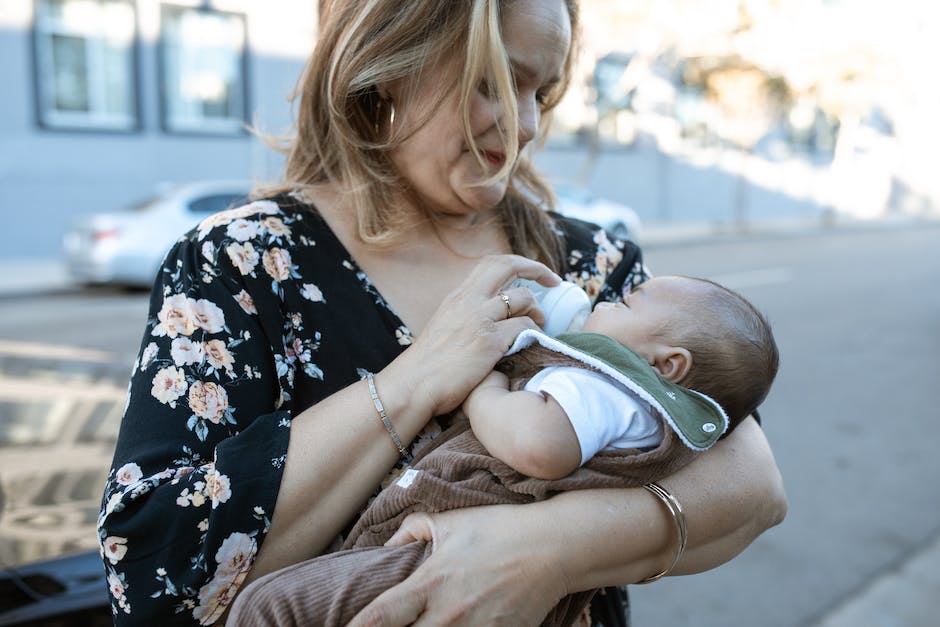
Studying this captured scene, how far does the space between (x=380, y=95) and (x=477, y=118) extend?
0.22 metres

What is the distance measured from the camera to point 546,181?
2.17m

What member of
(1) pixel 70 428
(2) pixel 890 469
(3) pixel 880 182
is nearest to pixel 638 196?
(3) pixel 880 182

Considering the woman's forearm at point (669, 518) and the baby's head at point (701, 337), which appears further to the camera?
the baby's head at point (701, 337)

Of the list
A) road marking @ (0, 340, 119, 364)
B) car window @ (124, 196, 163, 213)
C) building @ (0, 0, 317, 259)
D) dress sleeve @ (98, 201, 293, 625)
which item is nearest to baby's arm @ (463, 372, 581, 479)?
dress sleeve @ (98, 201, 293, 625)

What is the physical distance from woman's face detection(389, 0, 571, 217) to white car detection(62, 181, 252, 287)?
10.3 metres

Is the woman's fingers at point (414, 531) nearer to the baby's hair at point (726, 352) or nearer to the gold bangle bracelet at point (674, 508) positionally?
the gold bangle bracelet at point (674, 508)

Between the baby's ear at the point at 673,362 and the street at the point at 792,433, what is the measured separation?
149cm

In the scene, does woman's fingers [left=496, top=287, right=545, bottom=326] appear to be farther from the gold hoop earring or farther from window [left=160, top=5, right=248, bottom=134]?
window [left=160, top=5, right=248, bottom=134]

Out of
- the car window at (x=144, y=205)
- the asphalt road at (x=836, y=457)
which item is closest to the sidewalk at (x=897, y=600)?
the asphalt road at (x=836, y=457)

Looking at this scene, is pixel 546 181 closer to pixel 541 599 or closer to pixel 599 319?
pixel 599 319

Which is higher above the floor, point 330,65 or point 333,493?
point 330,65

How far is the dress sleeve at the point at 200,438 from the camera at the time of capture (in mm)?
1338

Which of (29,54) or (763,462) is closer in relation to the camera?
(763,462)

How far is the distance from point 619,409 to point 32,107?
15.1m
